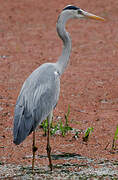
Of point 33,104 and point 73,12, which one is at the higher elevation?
point 73,12

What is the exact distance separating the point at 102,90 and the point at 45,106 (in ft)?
9.95

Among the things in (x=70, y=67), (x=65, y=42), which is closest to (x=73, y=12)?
(x=65, y=42)

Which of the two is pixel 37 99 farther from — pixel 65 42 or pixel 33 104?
pixel 65 42

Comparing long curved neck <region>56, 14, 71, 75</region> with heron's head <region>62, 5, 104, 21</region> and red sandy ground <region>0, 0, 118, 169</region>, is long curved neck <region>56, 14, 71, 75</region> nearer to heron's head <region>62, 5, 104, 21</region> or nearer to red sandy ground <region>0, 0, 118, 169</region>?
heron's head <region>62, 5, 104, 21</region>

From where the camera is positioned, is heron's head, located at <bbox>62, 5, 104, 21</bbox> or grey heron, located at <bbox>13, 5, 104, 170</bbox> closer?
grey heron, located at <bbox>13, 5, 104, 170</bbox>

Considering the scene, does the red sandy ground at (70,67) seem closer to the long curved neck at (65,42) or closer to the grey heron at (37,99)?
the grey heron at (37,99)

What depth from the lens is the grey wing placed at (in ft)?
16.0

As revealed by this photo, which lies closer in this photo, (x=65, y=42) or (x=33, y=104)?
(x=33, y=104)

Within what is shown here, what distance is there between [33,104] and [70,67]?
445 centimetres

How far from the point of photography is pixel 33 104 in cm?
515

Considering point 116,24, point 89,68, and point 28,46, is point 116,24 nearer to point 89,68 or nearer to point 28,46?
point 28,46

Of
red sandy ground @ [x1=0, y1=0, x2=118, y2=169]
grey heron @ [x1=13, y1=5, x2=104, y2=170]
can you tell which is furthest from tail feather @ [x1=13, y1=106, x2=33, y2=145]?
red sandy ground @ [x1=0, y1=0, x2=118, y2=169]

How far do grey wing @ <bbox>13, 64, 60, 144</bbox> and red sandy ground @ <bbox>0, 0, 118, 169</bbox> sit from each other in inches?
24.3

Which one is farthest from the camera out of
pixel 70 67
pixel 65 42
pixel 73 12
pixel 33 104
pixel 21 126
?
pixel 70 67
